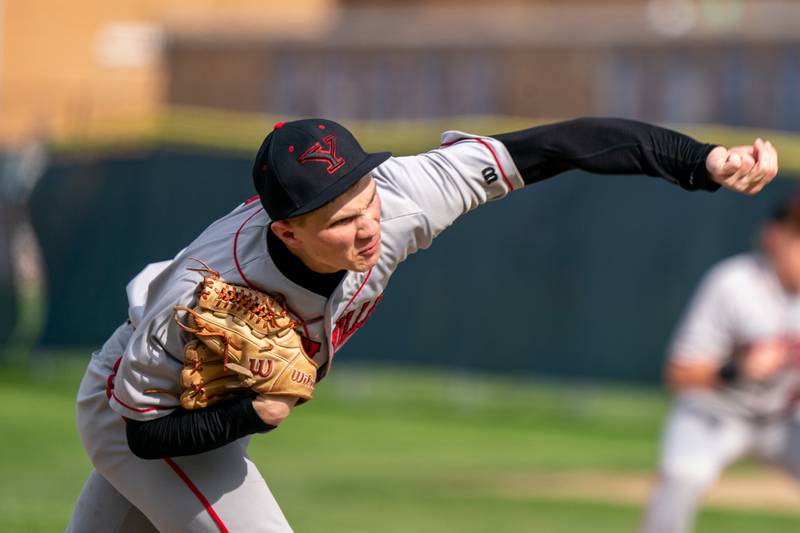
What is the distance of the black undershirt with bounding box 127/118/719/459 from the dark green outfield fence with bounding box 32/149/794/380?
758 centimetres

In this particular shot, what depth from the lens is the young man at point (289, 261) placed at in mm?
3512

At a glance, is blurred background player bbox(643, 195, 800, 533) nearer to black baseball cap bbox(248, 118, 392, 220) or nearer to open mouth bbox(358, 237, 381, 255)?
open mouth bbox(358, 237, 381, 255)

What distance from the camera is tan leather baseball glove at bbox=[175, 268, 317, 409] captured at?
11.5ft

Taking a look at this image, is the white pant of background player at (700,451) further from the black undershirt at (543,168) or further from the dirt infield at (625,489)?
the black undershirt at (543,168)

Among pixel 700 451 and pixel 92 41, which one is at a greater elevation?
pixel 700 451

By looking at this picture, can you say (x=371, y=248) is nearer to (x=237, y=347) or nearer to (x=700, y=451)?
(x=237, y=347)

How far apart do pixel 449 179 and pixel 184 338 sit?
876 mm

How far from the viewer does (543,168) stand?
3.94 metres

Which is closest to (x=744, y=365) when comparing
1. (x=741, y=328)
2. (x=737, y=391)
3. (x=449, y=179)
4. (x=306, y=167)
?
(x=737, y=391)

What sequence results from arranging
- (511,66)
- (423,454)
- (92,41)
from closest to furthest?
(423,454) → (511,66) → (92,41)

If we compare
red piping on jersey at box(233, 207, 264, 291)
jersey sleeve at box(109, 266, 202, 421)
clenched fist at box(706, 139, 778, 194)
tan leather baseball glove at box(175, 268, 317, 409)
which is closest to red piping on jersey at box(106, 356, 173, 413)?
jersey sleeve at box(109, 266, 202, 421)

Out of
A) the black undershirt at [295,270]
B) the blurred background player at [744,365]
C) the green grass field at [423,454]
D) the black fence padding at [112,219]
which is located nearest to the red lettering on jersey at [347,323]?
the black undershirt at [295,270]

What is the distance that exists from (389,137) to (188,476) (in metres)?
9.03

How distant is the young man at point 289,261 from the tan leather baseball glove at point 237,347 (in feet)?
0.15
